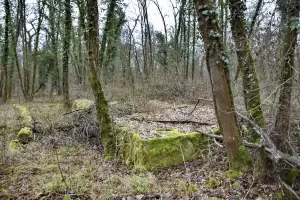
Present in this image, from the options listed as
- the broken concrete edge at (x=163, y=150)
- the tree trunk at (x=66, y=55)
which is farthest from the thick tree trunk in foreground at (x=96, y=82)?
the tree trunk at (x=66, y=55)

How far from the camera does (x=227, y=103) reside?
390cm

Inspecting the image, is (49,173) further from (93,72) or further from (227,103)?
(227,103)

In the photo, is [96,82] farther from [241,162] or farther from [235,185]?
[235,185]

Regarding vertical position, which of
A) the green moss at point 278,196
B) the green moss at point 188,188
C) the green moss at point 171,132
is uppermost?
the green moss at point 171,132

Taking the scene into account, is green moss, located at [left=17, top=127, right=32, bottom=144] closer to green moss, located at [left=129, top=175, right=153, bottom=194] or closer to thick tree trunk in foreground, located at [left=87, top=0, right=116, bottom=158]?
thick tree trunk in foreground, located at [left=87, top=0, right=116, bottom=158]

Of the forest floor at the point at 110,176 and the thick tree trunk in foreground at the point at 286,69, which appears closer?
the forest floor at the point at 110,176

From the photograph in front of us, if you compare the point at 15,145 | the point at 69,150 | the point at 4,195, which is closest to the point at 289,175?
the point at 4,195

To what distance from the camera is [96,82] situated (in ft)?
20.1

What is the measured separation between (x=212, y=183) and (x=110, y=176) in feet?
6.30

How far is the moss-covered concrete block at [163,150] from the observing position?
489 centimetres

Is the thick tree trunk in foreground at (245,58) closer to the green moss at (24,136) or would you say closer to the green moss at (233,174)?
the green moss at (233,174)

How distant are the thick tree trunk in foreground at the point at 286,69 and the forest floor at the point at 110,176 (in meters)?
1.12

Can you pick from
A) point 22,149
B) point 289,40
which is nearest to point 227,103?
point 289,40

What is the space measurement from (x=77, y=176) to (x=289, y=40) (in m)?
4.54
